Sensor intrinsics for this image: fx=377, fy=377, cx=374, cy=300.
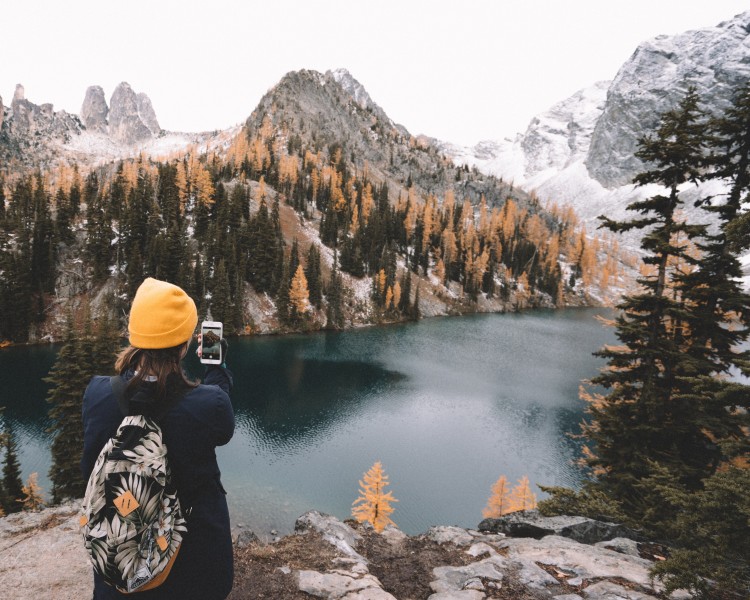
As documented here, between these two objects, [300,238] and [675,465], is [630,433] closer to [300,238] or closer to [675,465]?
[675,465]

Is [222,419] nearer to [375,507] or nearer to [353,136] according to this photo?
[375,507]

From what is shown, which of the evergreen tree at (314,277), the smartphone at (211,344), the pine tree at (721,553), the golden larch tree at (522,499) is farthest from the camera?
the evergreen tree at (314,277)

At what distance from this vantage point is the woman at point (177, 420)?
245cm

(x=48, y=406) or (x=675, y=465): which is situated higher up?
(x=675, y=465)

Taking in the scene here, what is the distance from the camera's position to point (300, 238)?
92.8 metres

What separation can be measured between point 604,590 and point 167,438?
7371 millimetres

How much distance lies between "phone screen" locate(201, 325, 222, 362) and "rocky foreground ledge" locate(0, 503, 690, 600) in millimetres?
4819

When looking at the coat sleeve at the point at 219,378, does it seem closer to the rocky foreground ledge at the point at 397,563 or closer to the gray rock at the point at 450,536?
the rocky foreground ledge at the point at 397,563

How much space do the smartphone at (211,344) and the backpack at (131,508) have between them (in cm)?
106

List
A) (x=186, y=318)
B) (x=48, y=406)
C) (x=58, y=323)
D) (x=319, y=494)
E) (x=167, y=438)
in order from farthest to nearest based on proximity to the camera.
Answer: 1. (x=58, y=323)
2. (x=48, y=406)
3. (x=319, y=494)
4. (x=186, y=318)
5. (x=167, y=438)

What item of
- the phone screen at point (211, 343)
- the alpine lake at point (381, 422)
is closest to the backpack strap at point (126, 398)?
the phone screen at point (211, 343)

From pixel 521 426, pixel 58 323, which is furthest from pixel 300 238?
pixel 521 426

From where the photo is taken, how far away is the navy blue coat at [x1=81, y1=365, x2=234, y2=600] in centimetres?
246

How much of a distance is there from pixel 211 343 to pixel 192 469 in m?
1.31
